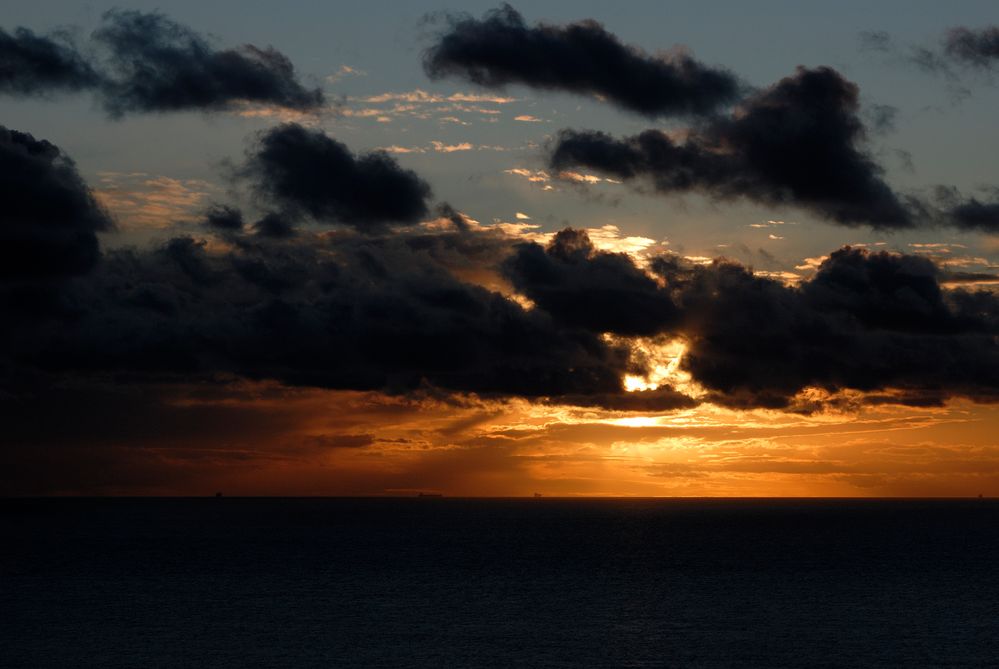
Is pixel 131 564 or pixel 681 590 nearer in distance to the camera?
pixel 681 590

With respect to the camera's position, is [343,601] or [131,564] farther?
[131,564]

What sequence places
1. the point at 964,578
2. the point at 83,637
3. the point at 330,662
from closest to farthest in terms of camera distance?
the point at 330,662
the point at 83,637
the point at 964,578

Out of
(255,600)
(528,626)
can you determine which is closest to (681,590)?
(528,626)

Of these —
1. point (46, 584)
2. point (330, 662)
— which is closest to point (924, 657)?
point (330, 662)

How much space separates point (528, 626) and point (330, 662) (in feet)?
93.3

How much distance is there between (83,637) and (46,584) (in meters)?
53.5

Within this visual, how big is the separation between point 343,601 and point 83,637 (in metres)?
35.9

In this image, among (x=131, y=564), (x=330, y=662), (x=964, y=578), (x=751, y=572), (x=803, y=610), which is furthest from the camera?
(x=131, y=564)

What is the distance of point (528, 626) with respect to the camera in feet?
381

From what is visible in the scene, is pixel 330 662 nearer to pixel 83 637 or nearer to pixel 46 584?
pixel 83 637

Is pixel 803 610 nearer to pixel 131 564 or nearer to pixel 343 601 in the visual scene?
pixel 343 601

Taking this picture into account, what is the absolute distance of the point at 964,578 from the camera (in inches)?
6634

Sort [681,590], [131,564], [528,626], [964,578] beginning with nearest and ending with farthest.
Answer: [528,626], [681,590], [964,578], [131,564]

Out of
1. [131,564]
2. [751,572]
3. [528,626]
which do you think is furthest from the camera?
[131,564]
